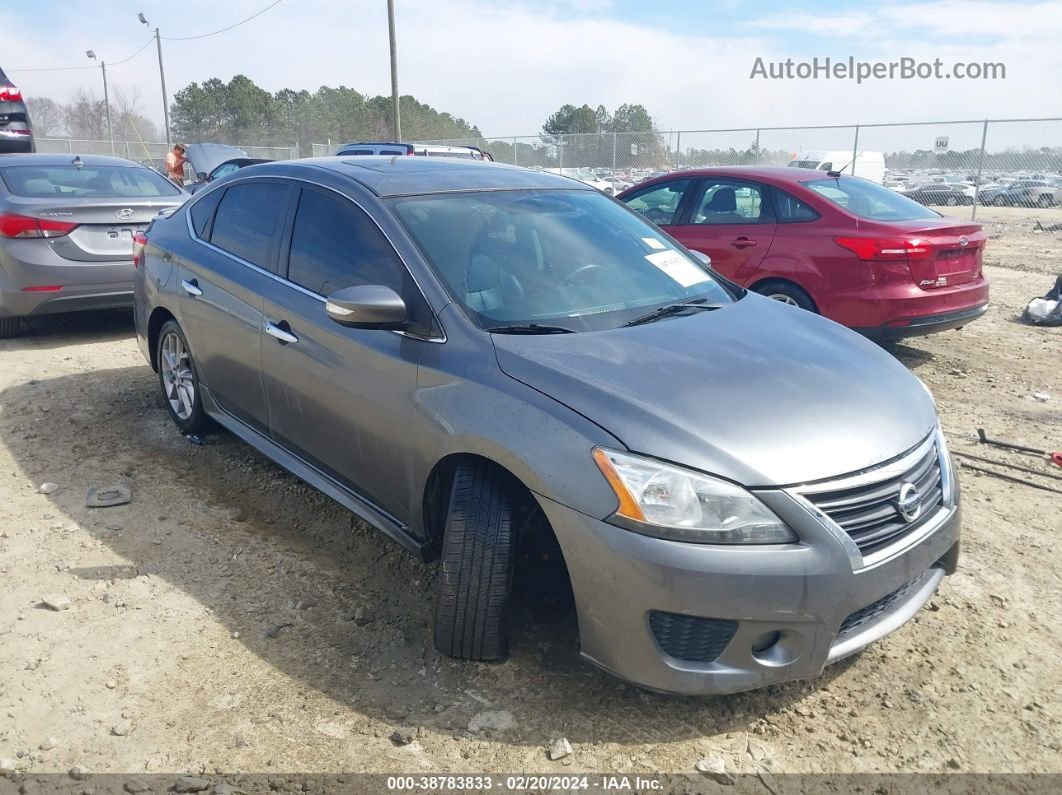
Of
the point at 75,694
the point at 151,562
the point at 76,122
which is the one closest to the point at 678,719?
the point at 75,694

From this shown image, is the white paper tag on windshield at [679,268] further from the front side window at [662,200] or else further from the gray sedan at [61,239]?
Answer: the gray sedan at [61,239]

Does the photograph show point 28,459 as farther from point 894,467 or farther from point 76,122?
point 76,122

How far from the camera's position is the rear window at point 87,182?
7.09 meters

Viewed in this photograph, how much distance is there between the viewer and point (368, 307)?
9.86ft

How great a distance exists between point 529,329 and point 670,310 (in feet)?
2.27

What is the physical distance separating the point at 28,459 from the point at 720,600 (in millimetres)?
4138

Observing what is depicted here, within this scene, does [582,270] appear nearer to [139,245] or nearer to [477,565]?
[477,565]

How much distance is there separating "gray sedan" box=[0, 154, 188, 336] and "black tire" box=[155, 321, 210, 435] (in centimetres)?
221

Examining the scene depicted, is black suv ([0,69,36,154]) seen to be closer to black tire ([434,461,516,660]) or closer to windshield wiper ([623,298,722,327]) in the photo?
windshield wiper ([623,298,722,327])

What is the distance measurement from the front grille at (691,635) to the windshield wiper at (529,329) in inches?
43.1

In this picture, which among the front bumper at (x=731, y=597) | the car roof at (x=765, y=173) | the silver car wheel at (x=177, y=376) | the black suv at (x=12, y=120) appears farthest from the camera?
the black suv at (x=12, y=120)

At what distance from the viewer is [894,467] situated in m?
2.60

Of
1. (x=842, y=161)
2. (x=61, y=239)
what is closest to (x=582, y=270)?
(x=61, y=239)

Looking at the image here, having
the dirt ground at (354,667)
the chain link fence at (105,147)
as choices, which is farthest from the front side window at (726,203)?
the chain link fence at (105,147)
